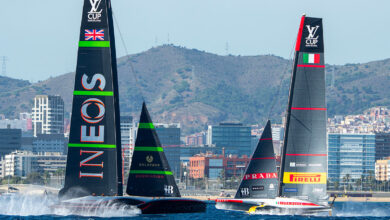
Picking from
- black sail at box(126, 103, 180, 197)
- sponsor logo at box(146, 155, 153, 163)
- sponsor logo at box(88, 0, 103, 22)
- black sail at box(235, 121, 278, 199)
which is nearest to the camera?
sponsor logo at box(88, 0, 103, 22)

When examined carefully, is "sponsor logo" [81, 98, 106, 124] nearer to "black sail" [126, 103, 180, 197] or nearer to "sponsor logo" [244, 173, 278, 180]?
"black sail" [126, 103, 180, 197]

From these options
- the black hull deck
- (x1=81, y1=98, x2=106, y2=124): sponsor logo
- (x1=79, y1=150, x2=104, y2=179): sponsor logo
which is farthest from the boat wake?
(x1=81, y1=98, x2=106, y2=124): sponsor logo

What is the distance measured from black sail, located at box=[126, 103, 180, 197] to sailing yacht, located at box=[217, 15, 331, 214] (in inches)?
383

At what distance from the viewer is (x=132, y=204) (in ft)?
158

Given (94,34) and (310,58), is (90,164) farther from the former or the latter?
(310,58)

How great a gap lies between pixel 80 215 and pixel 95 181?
1750 mm

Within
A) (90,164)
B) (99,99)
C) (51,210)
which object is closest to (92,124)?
(99,99)

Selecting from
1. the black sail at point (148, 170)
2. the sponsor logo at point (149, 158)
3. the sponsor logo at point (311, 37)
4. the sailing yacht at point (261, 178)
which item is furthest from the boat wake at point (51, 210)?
the sponsor logo at point (311, 37)

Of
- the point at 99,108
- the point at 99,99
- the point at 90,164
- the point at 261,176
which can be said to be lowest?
the point at 261,176

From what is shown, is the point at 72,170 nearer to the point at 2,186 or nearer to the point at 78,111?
the point at 78,111

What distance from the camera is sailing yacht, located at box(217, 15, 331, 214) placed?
56.3 m

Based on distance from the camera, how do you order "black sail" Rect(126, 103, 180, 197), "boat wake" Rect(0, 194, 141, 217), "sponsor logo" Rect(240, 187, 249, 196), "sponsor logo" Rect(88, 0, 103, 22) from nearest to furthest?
"boat wake" Rect(0, 194, 141, 217)
"sponsor logo" Rect(88, 0, 103, 22)
"black sail" Rect(126, 103, 180, 197)
"sponsor logo" Rect(240, 187, 249, 196)

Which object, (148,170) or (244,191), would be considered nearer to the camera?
(148,170)

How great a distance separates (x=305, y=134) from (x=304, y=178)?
8.34 ft
